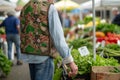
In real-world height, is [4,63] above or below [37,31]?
below

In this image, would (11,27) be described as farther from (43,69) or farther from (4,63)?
(43,69)

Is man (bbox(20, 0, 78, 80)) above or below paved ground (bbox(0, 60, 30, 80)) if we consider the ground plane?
above

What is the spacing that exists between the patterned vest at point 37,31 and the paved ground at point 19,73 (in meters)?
5.62

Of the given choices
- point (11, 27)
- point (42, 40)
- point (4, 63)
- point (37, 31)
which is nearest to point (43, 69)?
point (42, 40)

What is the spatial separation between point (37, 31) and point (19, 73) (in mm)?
7021

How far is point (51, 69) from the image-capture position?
13.4ft

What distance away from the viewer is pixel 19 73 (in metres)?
10.9

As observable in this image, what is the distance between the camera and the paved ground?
9.95m

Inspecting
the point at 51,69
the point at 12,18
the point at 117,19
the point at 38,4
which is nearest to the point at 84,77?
the point at 51,69

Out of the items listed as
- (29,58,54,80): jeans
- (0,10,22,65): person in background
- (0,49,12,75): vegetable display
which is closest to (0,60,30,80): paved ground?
(0,49,12,75): vegetable display

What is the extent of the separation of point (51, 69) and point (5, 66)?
18.5ft

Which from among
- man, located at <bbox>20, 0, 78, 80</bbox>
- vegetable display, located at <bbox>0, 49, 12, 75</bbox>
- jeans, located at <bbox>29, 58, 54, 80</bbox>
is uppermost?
man, located at <bbox>20, 0, 78, 80</bbox>

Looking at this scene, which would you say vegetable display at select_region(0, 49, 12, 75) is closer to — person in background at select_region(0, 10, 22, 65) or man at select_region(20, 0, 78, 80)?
person in background at select_region(0, 10, 22, 65)

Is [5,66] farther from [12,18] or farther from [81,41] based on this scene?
[12,18]
